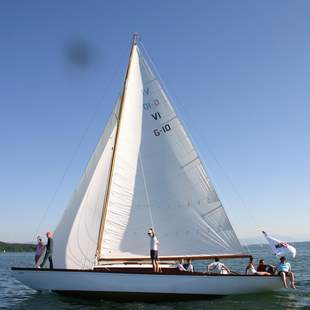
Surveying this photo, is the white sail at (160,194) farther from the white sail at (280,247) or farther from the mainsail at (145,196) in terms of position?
the white sail at (280,247)

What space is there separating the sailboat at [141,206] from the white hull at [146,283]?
0.16 feet

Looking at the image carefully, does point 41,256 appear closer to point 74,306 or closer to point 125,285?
point 74,306

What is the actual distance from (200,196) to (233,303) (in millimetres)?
4833

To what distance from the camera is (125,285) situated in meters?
17.3

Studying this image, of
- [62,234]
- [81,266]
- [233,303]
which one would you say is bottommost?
[233,303]

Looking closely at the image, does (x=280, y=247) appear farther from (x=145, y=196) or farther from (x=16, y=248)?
(x=16, y=248)

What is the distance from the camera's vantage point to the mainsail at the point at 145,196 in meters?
19.0

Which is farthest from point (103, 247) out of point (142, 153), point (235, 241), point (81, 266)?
point (235, 241)

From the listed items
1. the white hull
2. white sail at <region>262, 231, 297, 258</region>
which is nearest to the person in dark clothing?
the white hull

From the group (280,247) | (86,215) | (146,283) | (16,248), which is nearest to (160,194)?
(86,215)

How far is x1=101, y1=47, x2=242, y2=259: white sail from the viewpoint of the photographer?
19.1 m

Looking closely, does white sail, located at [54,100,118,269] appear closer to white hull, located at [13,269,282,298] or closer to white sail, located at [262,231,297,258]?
white hull, located at [13,269,282,298]

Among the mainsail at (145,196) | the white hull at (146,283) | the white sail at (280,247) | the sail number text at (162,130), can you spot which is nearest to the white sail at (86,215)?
the mainsail at (145,196)

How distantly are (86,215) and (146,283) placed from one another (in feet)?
14.2
